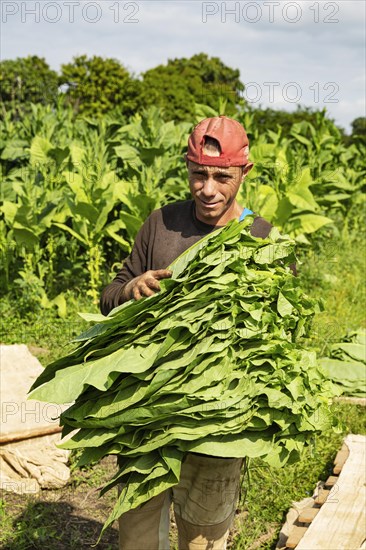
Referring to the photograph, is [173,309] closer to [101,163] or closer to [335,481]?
[335,481]

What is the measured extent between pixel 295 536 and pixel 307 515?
17 centimetres

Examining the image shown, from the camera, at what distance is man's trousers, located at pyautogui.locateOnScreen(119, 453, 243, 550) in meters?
2.46

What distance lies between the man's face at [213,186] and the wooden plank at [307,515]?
5.68ft

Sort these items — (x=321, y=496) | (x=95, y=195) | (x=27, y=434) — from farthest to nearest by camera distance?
(x=95, y=195) → (x=27, y=434) → (x=321, y=496)

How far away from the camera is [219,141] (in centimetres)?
246

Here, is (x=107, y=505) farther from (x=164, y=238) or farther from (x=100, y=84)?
(x=100, y=84)

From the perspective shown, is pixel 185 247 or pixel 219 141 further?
pixel 185 247

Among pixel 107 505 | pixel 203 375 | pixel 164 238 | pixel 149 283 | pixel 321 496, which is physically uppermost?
pixel 164 238

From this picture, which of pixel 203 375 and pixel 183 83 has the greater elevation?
pixel 183 83

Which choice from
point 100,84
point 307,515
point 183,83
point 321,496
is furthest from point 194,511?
point 183,83

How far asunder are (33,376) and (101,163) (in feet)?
11.1

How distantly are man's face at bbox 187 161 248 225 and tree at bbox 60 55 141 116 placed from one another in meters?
20.2

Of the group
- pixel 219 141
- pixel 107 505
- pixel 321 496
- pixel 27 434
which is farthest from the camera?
pixel 27 434

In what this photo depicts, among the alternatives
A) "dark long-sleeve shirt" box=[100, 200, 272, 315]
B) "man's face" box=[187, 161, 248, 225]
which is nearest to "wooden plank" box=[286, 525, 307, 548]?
"dark long-sleeve shirt" box=[100, 200, 272, 315]
